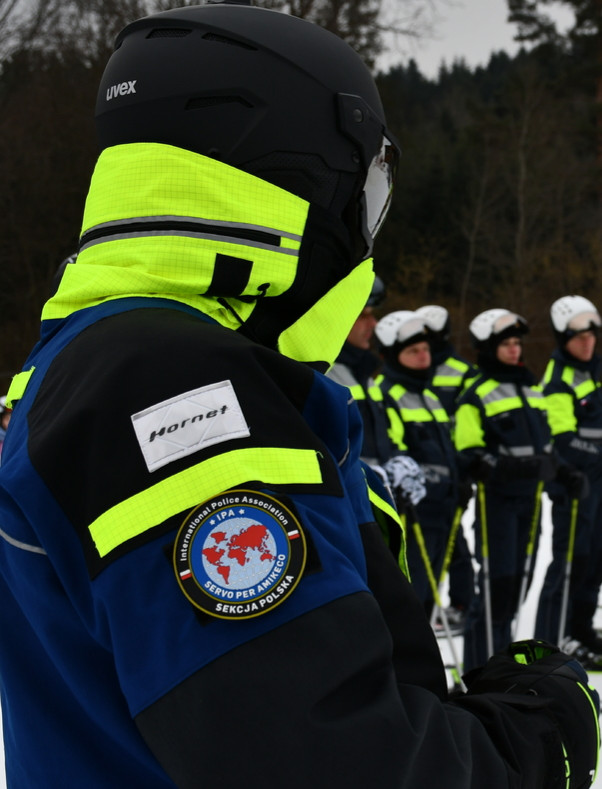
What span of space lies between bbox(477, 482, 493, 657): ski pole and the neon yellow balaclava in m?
4.36

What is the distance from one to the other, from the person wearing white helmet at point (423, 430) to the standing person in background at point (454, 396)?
11cm

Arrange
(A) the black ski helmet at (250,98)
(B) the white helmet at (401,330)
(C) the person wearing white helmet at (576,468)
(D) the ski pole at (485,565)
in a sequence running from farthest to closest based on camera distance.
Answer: (C) the person wearing white helmet at (576,468), (B) the white helmet at (401,330), (D) the ski pole at (485,565), (A) the black ski helmet at (250,98)

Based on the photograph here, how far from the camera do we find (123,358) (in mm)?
913

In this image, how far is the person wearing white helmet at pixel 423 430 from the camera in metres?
5.42

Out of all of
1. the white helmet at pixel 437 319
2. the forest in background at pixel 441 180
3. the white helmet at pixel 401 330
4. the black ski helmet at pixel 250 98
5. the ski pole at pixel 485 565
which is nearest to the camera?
the black ski helmet at pixel 250 98

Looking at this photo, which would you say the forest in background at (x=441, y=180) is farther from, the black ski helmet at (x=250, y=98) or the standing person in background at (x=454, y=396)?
the black ski helmet at (x=250, y=98)

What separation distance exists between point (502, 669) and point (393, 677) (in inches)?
14.4

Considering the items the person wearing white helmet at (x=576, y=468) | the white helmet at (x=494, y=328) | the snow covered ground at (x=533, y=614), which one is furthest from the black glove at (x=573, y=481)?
the snow covered ground at (x=533, y=614)

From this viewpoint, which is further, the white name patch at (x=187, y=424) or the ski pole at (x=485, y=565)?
the ski pole at (x=485, y=565)

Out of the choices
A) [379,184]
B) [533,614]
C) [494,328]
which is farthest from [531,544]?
[379,184]

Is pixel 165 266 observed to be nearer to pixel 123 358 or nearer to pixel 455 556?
pixel 123 358

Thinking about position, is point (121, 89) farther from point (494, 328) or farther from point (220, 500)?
point (494, 328)

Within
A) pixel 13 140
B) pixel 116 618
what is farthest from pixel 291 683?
pixel 13 140

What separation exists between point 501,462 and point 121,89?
4.55m
